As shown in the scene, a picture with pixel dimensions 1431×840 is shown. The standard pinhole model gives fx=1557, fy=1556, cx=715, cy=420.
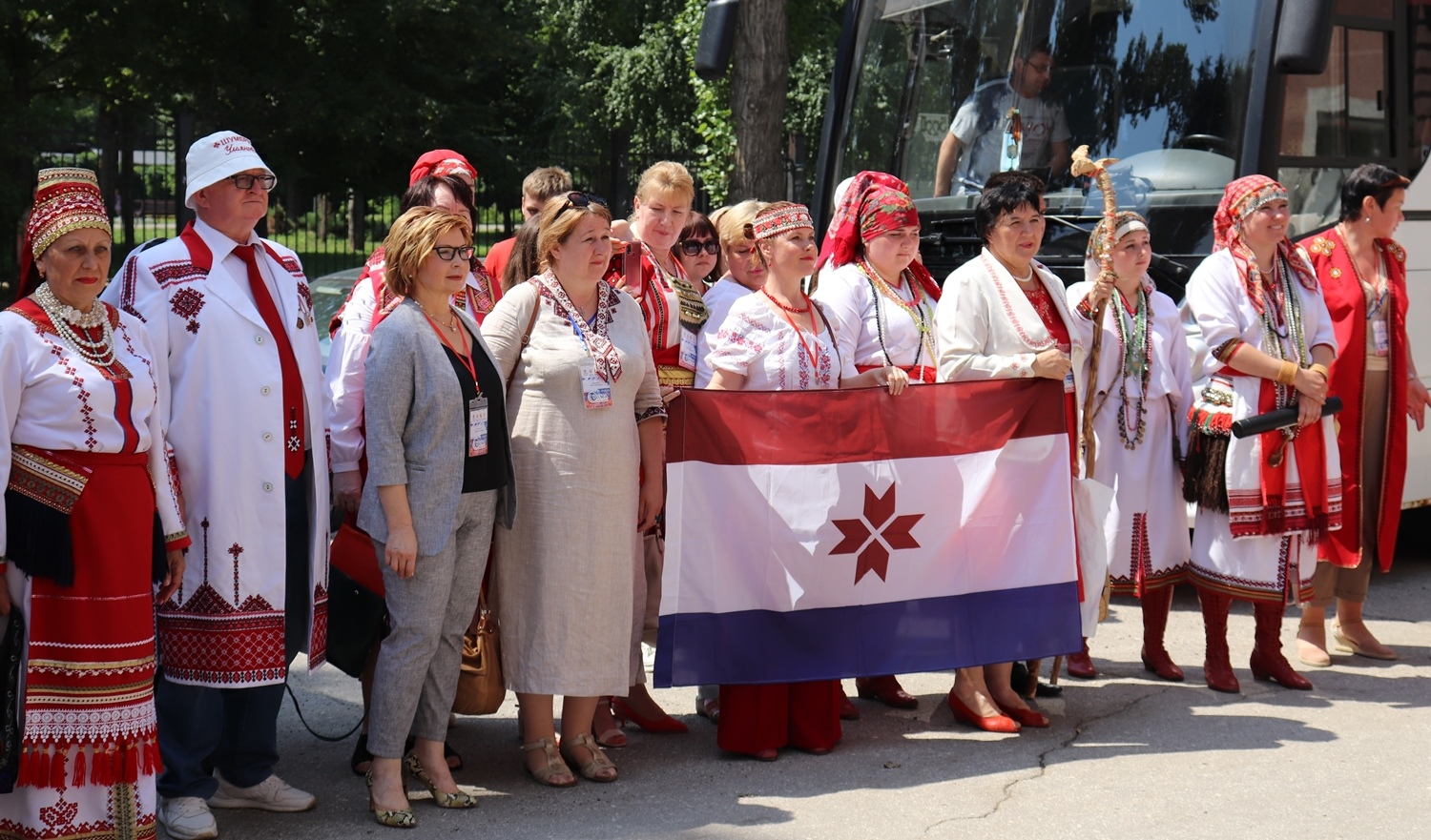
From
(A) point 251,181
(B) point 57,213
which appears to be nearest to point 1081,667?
(A) point 251,181

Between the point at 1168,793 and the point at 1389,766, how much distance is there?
891 millimetres

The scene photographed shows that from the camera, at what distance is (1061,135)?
7.94 m

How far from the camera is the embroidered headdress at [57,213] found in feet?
13.3

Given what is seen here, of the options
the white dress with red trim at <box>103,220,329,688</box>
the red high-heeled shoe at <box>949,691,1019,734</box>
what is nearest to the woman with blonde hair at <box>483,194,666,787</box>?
the white dress with red trim at <box>103,220,329,688</box>

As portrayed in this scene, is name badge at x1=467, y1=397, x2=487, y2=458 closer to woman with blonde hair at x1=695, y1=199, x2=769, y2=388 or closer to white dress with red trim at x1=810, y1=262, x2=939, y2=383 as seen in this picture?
woman with blonde hair at x1=695, y1=199, x2=769, y2=388

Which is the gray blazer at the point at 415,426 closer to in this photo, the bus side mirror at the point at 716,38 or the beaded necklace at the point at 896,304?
the beaded necklace at the point at 896,304

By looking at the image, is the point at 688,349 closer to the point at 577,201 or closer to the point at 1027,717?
the point at 577,201

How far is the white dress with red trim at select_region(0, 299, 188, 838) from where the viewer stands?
156 inches

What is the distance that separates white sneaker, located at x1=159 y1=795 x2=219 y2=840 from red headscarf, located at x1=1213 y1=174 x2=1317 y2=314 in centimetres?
434

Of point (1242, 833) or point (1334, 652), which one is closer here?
point (1242, 833)

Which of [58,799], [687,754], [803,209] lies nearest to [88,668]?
[58,799]

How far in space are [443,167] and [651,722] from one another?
83.5 inches

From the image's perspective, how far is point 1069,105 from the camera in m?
7.94

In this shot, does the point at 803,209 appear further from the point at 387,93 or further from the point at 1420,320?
the point at 387,93
